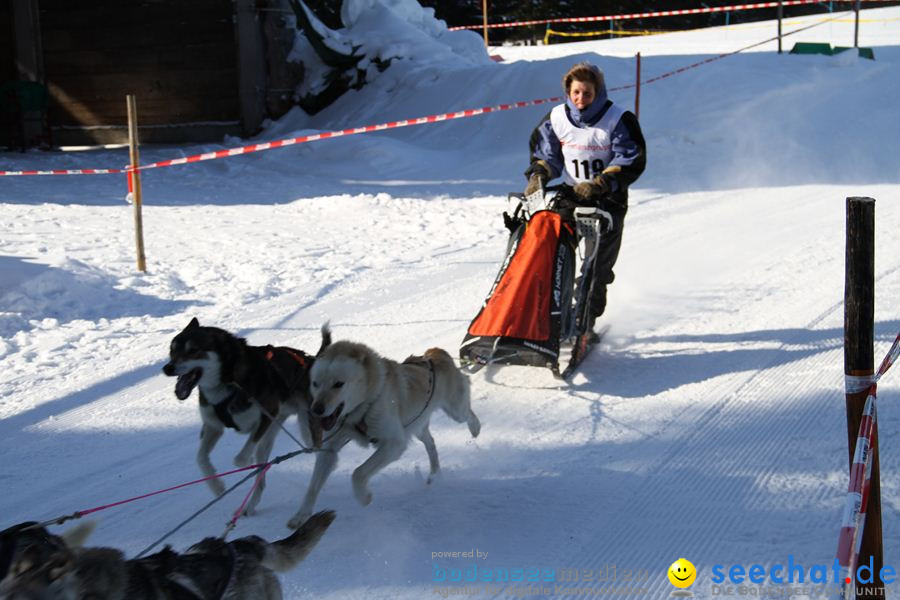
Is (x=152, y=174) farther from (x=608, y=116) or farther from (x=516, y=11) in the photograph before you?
(x=516, y=11)

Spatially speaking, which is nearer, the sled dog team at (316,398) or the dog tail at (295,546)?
the dog tail at (295,546)

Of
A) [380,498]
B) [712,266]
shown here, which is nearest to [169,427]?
[380,498]

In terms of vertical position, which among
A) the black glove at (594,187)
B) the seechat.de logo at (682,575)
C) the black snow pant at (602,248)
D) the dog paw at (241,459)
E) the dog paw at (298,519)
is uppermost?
the black glove at (594,187)

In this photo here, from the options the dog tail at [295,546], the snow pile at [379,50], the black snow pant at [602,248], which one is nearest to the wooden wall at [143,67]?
the snow pile at [379,50]

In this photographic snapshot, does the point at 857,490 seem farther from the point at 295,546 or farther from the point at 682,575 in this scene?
the point at 295,546

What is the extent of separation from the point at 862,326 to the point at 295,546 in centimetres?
194

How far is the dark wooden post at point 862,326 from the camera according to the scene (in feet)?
9.89

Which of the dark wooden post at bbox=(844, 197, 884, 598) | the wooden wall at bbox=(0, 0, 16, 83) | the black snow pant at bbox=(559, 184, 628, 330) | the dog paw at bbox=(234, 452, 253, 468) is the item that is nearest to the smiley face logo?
the dark wooden post at bbox=(844, 197, 884, 598)

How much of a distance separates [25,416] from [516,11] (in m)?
33.5

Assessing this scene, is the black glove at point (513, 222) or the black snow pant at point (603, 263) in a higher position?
the black glove at point (513, 222)

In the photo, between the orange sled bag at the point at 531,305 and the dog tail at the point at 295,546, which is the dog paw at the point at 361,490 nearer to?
the dog tail at the point at 295,546

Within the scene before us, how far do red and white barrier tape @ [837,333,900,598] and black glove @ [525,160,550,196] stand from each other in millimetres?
2833

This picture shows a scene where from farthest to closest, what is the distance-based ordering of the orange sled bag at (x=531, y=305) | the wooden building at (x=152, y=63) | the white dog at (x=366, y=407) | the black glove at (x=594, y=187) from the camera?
the wooden building at (x=152, y=63) < the black glove at (x=594, y=187) < the orange sled bag at (x=531, y=305) < the white dog at (x=366, y=407)

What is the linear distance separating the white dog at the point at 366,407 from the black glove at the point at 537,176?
73.2 inches
